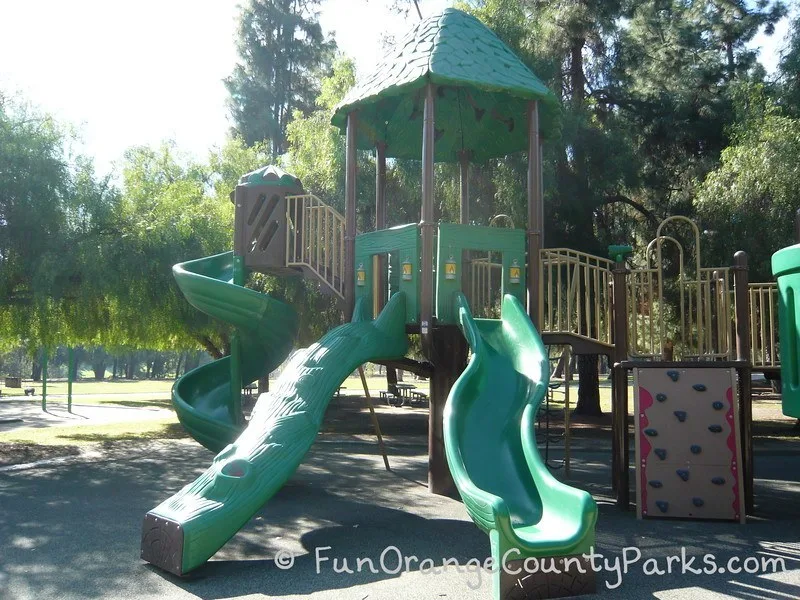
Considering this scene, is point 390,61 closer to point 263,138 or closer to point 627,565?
point 627,565

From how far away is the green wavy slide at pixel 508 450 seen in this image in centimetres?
503

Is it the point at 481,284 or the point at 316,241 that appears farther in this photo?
the point at 481,284

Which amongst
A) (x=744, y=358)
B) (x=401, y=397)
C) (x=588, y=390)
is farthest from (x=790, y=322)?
(x=401, y=397)

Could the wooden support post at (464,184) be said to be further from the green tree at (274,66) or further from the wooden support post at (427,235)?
the green tree at (274,66)

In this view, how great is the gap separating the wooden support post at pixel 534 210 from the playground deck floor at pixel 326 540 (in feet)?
8.57

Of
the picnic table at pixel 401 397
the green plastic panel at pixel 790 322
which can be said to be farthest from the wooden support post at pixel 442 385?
the picnic table at pixel 401 397

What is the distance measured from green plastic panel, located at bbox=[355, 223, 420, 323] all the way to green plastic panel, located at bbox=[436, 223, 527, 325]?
273 millimetres

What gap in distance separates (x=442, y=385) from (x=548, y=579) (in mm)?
4376

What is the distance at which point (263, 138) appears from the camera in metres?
32.6

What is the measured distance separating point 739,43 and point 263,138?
19.7m

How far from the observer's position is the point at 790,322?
6996 millimetres

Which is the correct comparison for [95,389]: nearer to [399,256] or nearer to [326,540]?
[399,256]

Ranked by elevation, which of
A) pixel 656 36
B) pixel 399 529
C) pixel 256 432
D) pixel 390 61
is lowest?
pixel 399 529

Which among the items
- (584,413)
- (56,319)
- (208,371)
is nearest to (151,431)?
(56,319)
